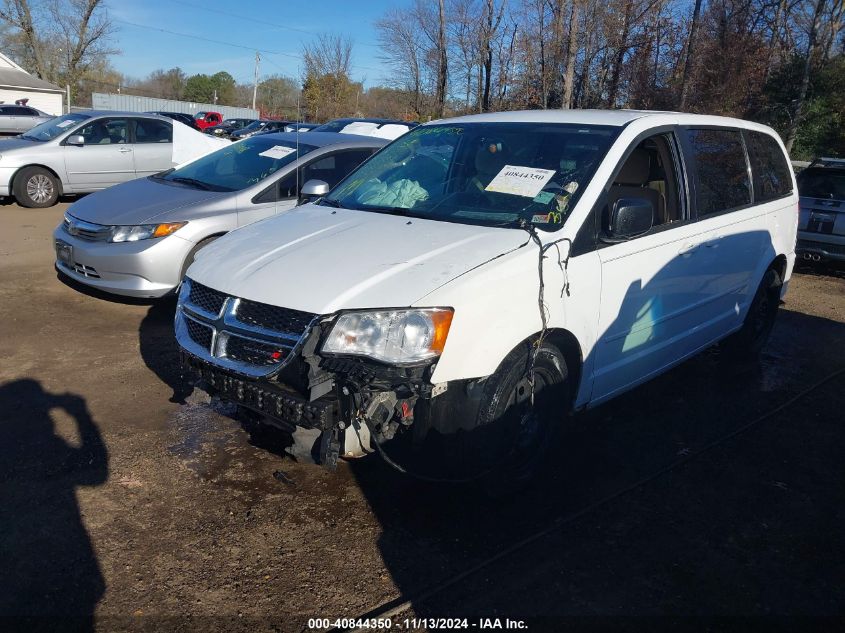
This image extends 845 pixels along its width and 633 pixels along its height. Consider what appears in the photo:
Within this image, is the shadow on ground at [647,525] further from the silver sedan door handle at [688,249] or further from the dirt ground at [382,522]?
the silver sedan door handle at [688,249]

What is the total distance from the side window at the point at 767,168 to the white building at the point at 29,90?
46044 mm

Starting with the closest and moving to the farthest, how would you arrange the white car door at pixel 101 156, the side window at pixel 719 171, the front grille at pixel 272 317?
the front grille at pixel 272 317 < the side window at pixel 719 171 < the white car door at pixel 101 156

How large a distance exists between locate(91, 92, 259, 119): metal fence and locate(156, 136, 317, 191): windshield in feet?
157

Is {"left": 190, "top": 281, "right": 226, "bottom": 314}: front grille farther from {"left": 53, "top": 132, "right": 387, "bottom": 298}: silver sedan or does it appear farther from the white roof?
{"left": 53, "top": 132, "right": 387, "bottom": 298}: silver sedan

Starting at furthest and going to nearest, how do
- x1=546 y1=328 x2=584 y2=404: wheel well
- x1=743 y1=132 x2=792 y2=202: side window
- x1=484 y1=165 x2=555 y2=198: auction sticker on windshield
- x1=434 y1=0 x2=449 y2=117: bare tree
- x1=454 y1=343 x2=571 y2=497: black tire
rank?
x1=434 y1=0 x2=449 y2=117: bare tree < x1=743 y1=132 x2=792 y2=202: side window < x1=484 y1=165 x2=555 y2=198: auction sticker on windshield < x1=546 y1=328 x2=584 y2=404: wheel well < x1=454 y1=343 x2=571 y2=497: black tire

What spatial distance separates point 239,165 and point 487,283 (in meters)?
4.62

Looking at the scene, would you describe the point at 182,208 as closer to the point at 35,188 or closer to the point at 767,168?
the point at 767,168

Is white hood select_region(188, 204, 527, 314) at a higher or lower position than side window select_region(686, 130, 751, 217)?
lower

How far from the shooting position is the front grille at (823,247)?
32.9ft

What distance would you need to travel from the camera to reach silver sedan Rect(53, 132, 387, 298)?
616cm

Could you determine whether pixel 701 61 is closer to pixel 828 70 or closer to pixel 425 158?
pixel 828 70

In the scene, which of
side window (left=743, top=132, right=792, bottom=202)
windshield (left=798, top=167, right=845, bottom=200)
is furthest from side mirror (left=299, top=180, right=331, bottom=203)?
windshield (left=798, top=167, right=845, bottom=200)

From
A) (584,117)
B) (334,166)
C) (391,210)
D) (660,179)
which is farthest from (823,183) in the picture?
(391,210)

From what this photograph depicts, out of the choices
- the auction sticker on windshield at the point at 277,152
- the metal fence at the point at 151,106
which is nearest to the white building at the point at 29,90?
the metal fence at the point at 151,106
